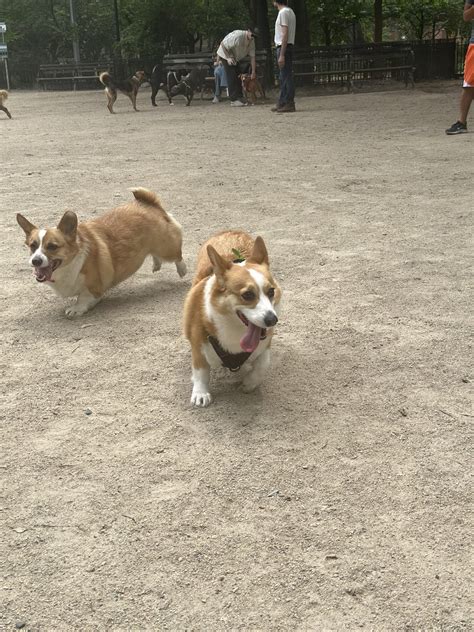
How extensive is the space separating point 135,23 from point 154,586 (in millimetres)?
30308

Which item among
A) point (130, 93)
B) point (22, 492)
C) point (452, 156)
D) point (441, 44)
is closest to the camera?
point (22, 492)

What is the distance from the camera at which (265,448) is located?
3.07 meters

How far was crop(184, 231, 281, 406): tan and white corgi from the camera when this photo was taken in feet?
10.2

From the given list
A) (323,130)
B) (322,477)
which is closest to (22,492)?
(322,477)

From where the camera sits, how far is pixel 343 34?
102 feet

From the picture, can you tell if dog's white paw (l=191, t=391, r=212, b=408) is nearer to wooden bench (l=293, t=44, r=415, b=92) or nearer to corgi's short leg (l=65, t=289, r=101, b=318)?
corgi's short leg (l=65, t=289, r=101, b=318)

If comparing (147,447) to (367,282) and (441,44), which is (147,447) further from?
(441,44)

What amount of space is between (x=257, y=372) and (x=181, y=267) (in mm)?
2051

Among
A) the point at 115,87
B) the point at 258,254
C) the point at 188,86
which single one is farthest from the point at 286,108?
the point at 258,254

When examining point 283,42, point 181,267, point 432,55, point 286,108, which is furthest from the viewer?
point 432,55

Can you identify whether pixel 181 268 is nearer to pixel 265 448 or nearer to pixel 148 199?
pixel 148 199

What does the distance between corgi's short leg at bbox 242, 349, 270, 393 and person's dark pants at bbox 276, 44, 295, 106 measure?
476 inches

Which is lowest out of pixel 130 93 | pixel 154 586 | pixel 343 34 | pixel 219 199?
pixel 154 586

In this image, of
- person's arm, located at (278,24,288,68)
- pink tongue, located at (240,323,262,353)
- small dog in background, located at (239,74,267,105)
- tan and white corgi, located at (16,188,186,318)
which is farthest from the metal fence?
pink tongue, located at (240,323,262,353)
